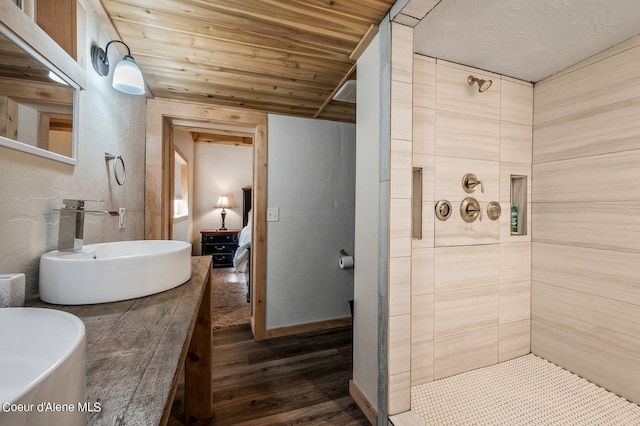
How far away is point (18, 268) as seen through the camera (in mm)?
833

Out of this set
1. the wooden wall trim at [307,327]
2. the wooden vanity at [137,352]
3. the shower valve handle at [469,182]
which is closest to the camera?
the wooden vanity at [137,352]

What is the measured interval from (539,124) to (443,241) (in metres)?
1.12

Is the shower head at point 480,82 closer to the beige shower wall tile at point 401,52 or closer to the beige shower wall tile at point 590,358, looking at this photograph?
the beige shower wall tile at point 401,52

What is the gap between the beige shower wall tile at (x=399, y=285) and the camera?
1.31 m

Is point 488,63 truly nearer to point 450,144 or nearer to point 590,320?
point 450,144

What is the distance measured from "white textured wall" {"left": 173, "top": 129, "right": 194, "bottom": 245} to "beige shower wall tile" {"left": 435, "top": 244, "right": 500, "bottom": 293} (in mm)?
3869

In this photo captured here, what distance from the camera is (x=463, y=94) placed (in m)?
1.69

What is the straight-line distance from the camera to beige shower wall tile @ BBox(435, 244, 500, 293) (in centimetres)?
164

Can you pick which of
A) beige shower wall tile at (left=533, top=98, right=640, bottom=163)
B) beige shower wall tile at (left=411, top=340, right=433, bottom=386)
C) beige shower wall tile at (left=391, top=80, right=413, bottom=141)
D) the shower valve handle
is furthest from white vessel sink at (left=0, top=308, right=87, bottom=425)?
beige shower wall tile at (left=533, top=98, right=640, bottom=163)

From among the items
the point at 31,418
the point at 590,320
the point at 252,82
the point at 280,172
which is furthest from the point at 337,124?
the point at 31,418

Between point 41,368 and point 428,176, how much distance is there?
5.47 feet

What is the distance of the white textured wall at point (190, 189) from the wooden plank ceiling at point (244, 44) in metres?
2.52

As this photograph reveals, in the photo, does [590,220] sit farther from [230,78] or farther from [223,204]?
[223,204]

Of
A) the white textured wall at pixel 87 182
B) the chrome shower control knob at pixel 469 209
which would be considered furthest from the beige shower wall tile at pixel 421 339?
the white textured wall at pixel 87 182
